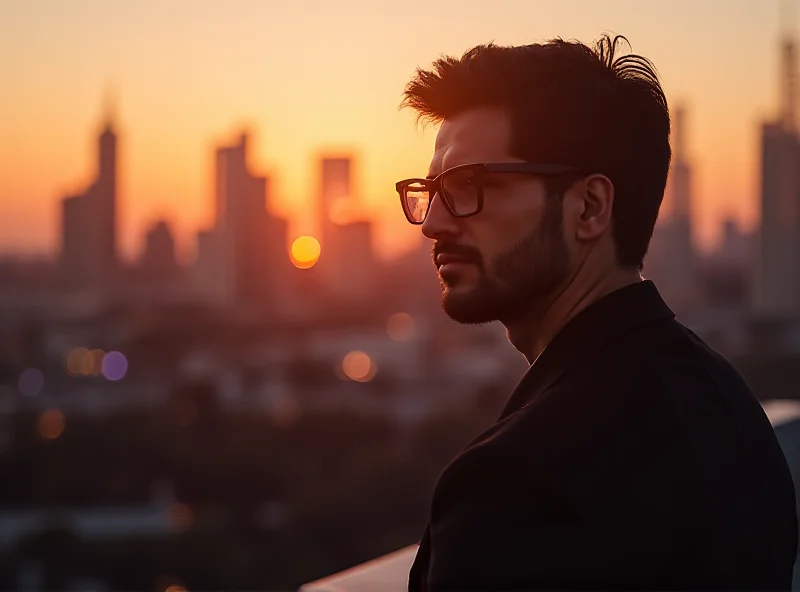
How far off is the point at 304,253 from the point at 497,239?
270 feet

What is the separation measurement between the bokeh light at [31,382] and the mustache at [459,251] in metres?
51.4

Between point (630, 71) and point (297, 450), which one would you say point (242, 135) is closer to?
point (297, 450)

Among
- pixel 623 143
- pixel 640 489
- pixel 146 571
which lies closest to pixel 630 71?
pixel 623 143

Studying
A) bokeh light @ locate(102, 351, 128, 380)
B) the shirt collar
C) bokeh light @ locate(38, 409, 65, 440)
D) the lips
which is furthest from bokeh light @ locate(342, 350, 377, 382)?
the shirt collar

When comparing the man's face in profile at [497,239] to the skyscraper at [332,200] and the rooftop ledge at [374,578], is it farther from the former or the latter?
the skyscraper at [332,200]

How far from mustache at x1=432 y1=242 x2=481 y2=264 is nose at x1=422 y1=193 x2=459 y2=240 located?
0.01 metres

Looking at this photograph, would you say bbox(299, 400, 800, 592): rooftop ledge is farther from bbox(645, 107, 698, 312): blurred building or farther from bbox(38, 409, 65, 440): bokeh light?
bbox(645, 107, 698, 312): blurred building

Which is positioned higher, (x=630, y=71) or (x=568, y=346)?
(x=630, y=71)

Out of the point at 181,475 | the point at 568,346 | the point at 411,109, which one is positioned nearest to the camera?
the point at 568,346

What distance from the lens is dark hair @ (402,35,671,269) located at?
4.59 ft

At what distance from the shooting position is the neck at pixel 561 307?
4.58 ft

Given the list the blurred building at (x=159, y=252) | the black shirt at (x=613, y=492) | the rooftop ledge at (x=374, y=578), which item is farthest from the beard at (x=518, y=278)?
the blurred building at (x=159, y=252)

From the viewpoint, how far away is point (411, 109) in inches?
65.2

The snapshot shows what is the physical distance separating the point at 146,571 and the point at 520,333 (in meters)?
21.1
